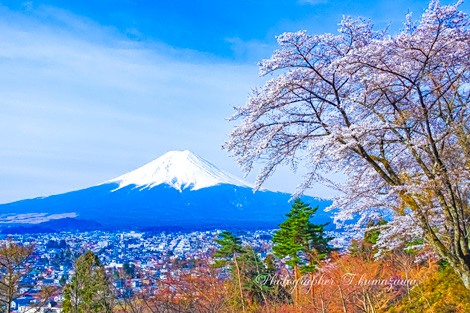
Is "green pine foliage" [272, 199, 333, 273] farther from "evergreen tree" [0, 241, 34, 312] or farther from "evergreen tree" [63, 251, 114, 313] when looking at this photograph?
"evergreen tree" [0, 241, 34, 312]

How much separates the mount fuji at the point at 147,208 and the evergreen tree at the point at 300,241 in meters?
102

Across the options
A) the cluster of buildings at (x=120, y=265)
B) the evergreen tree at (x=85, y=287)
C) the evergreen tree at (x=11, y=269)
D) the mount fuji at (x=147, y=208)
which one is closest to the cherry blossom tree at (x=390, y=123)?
the cluster of buildings at (x=120, y=265)

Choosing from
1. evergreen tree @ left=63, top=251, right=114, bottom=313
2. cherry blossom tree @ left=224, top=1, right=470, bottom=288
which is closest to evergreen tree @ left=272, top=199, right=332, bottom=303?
evergreen tree @ left=63, top=251, right=114, bottom=313

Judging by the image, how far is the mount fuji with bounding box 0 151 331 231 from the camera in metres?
127

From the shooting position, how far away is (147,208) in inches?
6363

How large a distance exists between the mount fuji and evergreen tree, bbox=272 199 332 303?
333 feet

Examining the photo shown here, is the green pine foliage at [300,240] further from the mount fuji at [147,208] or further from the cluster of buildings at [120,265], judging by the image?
the mount fuji at [147,208]

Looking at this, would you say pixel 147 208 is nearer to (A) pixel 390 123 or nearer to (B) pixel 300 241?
(B) pixel 300 241

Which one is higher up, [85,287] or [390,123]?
[390,123]

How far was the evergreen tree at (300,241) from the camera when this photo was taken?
745 inches

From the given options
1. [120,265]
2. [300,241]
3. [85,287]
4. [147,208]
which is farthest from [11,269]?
[147,208]

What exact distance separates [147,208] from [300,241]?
147 metres

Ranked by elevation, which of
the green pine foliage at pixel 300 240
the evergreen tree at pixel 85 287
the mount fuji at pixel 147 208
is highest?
the mount fuji at pixel 147 208

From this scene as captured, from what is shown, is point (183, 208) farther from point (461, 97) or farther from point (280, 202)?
point (461, 97)
